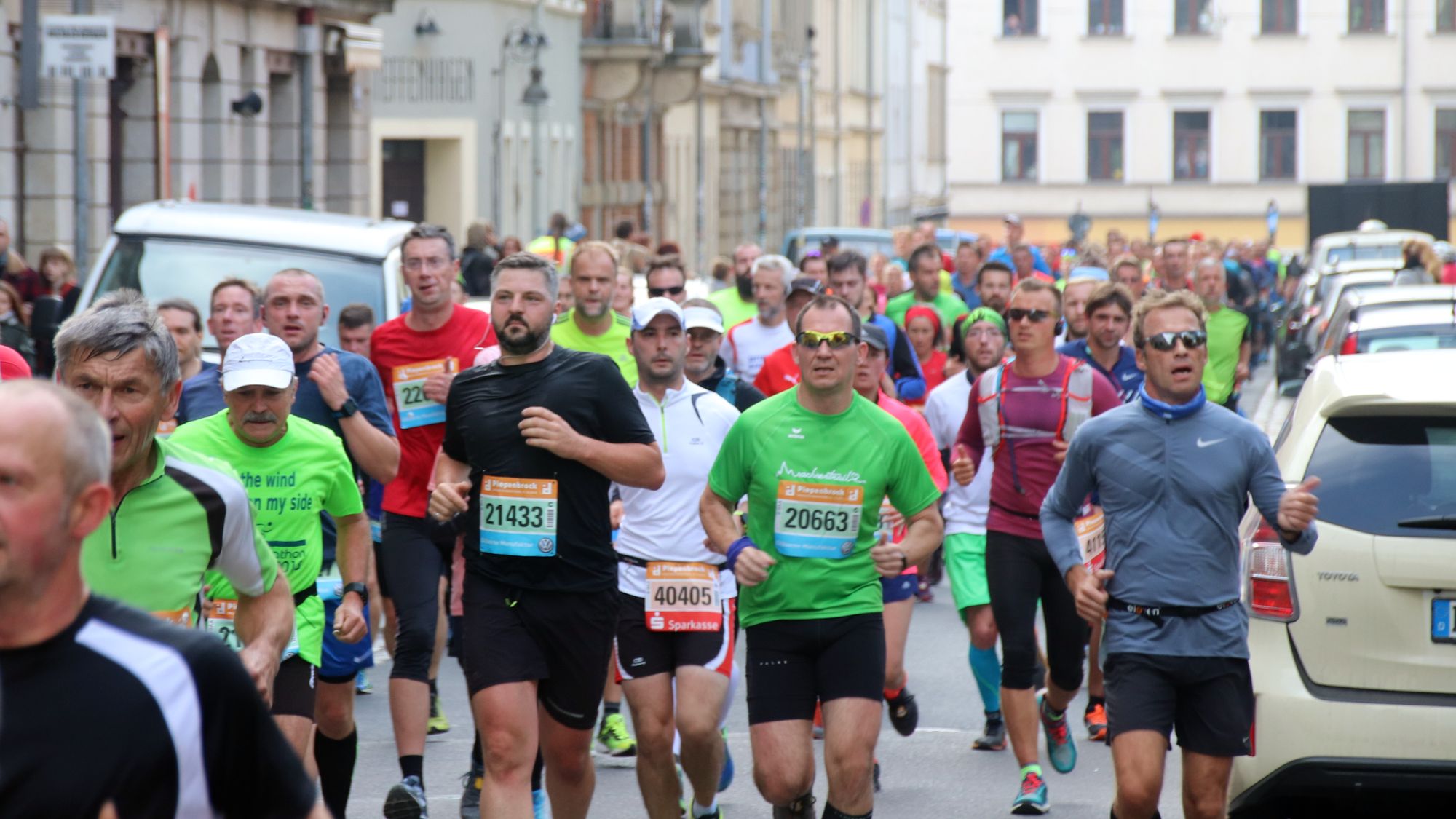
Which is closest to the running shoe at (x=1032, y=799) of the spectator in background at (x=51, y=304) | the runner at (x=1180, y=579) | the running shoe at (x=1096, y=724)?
the running shoe at (x=1096, y=724)

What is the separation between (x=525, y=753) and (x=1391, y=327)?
7.19m

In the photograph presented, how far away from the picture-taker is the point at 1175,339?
6504 millimetres

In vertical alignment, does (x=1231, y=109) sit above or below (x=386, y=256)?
above

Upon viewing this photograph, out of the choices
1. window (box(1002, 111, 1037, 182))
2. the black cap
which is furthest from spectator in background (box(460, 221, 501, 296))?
window (box(1002, 111, 1037, 182))

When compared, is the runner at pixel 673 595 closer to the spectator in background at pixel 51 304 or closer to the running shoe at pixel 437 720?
the running shoe at pixel 437 720

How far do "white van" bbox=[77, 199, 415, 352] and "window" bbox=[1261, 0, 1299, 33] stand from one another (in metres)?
73.6

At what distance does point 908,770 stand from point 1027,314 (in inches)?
71.4

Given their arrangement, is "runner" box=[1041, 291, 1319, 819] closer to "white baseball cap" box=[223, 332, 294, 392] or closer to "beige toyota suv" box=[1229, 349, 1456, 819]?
"beige toyota suv" box=[1229, 349, 1456, 819]

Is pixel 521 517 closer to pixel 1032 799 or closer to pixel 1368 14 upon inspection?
pixel 1032 799

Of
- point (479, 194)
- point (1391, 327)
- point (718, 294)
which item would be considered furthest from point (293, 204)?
point (1391, 327)

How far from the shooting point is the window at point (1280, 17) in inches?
3221

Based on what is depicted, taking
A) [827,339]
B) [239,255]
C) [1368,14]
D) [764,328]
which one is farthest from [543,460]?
[1368,14]

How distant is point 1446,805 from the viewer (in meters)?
7.19

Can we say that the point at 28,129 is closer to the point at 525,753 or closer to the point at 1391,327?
the point at 1391,327
